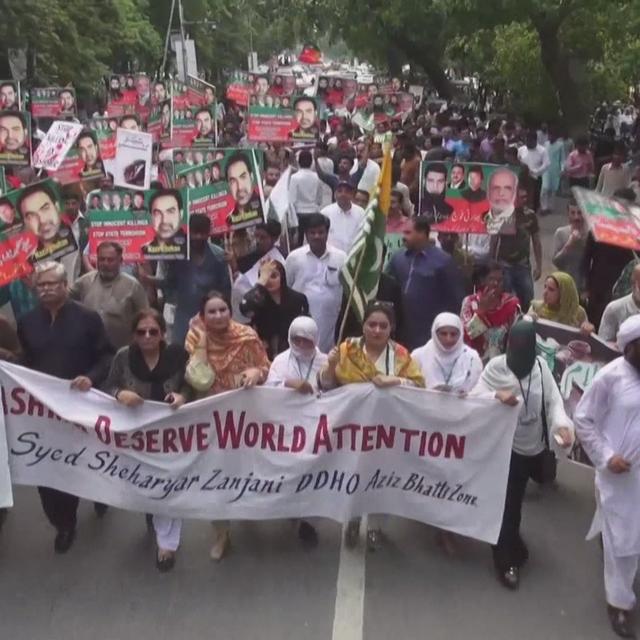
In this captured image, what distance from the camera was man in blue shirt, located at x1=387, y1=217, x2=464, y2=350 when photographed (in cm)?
676

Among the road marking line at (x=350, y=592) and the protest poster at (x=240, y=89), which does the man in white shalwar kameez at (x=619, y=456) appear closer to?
the road marking line at (x=350, y=592)

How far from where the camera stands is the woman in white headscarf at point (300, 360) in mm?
5098

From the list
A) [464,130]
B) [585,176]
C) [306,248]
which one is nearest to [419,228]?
[306,248]

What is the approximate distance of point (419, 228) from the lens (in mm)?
6770

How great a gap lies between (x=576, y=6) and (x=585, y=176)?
9.39 ft

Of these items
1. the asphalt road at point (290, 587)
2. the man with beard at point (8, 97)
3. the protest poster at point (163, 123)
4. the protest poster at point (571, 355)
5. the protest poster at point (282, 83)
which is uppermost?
the protest poster at point (282, 83)

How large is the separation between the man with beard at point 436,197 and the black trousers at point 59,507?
387 cm

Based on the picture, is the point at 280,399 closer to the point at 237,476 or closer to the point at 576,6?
the point at 237,476

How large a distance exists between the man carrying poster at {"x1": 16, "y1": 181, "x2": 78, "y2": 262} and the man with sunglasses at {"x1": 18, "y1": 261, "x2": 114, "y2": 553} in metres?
1.22

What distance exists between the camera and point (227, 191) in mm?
7898

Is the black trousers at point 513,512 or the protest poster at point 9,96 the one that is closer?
the black trousers at point 513,512

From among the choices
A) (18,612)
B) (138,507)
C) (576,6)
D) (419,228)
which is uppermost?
(576,6)

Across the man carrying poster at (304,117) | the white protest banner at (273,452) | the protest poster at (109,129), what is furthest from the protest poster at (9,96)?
the white protest banner at (273,452)

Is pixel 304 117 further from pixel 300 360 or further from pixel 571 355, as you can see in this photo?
pixel 300 360
